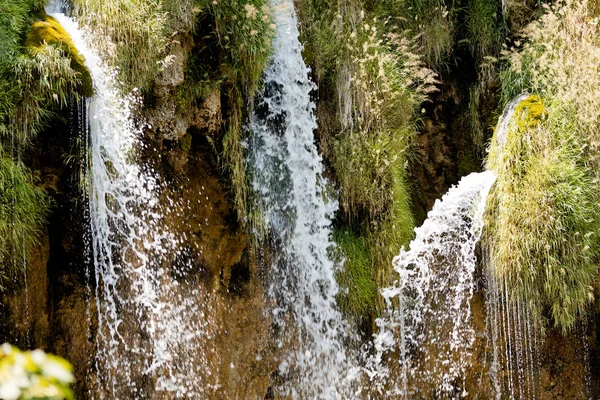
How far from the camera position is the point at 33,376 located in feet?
3.28

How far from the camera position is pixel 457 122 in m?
6.32

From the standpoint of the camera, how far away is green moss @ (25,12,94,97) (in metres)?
4.12

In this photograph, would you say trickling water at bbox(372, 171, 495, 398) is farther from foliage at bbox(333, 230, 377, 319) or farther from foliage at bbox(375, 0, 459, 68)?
foliage at bbox(375, 0, 459, 68)

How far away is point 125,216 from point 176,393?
1.30 meters

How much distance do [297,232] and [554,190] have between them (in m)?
2.09

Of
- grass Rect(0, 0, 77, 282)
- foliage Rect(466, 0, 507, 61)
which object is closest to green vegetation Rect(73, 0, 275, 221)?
grass Rect(0, 0, 77, 282)

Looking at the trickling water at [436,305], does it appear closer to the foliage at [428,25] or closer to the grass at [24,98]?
the foliage at [428,25]

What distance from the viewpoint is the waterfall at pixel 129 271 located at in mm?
4238

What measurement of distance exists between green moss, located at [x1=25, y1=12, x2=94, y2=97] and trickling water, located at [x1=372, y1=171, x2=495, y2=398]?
2724mm

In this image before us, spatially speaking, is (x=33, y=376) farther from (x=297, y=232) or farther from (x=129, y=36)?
(x=297, y=232)

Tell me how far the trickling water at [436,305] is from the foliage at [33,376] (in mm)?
4323

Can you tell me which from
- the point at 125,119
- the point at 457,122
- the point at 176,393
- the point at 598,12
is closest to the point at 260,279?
the point at 176,393

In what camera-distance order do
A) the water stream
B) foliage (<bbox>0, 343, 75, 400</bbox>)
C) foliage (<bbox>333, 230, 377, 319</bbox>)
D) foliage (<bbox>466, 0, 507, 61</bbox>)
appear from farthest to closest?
foliage (<bbox>466, 0, 507, 61</bbox>)
foliage (<bbox>333, 230, 377, 319</bbox>)
the water stream
foliage (<bbox>0, 343, 75, 400</bbox>)

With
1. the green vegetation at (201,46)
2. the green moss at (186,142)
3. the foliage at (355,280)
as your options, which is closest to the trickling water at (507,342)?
the foliage at (355,280)
